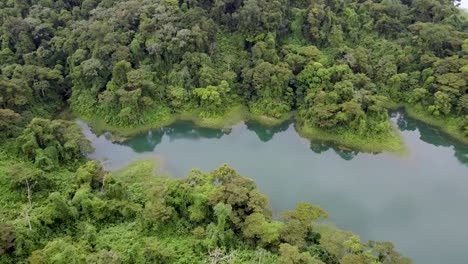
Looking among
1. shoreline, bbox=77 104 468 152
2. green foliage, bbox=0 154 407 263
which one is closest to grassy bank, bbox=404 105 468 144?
shoreline, bbox=77 104 468 152

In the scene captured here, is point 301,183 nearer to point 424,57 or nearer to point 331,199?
point 331,199

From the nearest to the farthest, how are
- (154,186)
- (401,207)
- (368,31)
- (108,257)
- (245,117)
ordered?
(108,257), (154,186), (401,207), (245,117), (368,31)

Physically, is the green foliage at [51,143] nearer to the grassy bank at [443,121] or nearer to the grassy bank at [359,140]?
the grassy bank at [359,140]

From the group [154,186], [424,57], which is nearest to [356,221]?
[154,186]

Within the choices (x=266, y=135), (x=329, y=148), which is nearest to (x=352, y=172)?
(x=329, y=148)

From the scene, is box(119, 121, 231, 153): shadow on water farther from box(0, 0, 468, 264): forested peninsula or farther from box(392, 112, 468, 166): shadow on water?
box(392, 112, 468, 166): shadow on water

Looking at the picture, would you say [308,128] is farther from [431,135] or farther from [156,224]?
[156,224]
